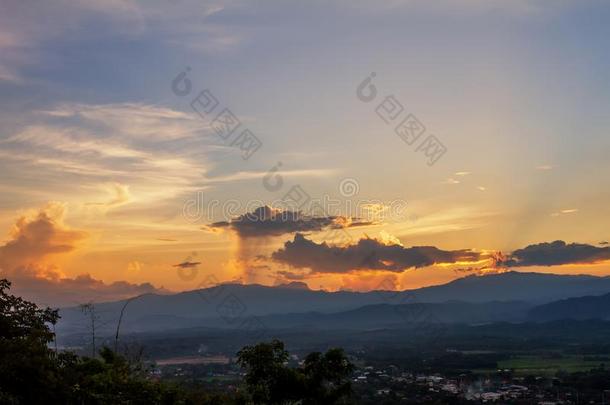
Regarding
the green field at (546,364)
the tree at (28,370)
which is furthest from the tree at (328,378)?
the green field at (546,364)

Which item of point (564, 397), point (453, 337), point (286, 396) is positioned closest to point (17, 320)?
point (286, 396)

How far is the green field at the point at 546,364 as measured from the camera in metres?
97.4

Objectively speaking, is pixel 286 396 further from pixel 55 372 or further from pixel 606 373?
pixel 606 373

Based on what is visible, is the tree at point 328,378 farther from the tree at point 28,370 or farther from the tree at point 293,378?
the tree at point 28,370

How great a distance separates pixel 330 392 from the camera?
19.6 metres

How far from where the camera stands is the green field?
97375mm

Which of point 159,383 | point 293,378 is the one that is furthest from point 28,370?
point 293,378

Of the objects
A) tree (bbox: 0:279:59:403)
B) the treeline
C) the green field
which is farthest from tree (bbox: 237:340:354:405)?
the green field

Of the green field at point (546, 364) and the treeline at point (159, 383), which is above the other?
the treeline at point (159, 383)

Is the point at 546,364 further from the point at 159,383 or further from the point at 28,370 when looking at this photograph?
the point at 28,370

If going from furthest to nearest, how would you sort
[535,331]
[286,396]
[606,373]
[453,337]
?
[535,331], [453,337], [606,373], [286,396]

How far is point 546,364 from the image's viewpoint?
106 meters

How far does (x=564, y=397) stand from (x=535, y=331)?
124663 millimetres

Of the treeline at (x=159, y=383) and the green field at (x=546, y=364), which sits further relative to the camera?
the green field at (x=546, y=364)
